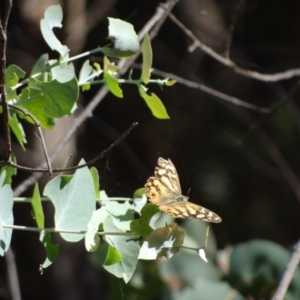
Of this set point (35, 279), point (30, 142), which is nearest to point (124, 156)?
point (30, 142)

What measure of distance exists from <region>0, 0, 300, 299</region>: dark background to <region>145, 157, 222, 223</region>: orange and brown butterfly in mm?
1095

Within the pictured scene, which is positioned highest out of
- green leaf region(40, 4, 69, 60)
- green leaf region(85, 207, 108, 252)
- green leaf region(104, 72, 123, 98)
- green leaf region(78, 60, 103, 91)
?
green leaf region(40, 4, 69, 60)

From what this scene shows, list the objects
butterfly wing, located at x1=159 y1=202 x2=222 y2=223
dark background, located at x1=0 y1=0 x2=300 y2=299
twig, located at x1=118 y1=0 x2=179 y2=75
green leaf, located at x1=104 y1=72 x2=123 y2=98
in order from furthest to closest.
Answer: dark background, located at x1=0 y1=0 x2=300 y2=299
twig, located at x1=118 y1=0 x2=179 y2=75
green leaf, located at x1=104 y1=72 x2=123 y2=98
butterfly wing, located at x1=159 y1=202 x2=222 y2=223

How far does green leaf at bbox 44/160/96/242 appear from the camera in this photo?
52 centimetres

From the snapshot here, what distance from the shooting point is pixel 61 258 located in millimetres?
1805

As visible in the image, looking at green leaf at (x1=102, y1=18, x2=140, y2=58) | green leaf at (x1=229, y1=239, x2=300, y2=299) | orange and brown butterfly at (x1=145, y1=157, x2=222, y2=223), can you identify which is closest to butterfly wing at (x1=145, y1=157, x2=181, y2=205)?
orange and brown butterfly at (x1=145, y1=157, x2=222, y2=223)

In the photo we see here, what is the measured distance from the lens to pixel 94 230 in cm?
52

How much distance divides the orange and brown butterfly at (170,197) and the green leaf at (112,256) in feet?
0.17

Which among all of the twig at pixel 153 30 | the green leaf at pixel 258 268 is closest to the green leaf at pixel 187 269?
the green leaf at pixel 258 268

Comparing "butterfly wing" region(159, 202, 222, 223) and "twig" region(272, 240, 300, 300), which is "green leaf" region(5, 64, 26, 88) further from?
"twig" region(272, 240, 300, 300)

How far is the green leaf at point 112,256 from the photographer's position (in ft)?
1.75

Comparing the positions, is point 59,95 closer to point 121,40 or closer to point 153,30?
point 121,40

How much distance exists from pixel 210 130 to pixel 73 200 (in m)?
1.72

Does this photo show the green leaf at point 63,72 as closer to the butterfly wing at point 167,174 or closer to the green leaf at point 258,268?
the butterfly wing at point 167,174
